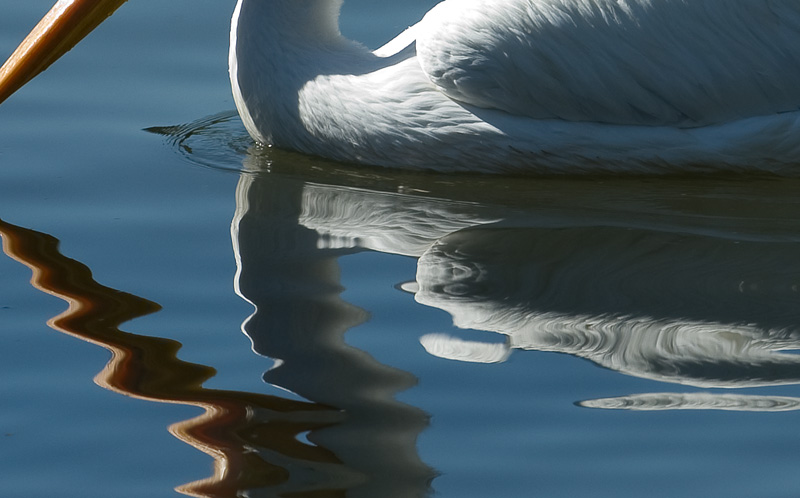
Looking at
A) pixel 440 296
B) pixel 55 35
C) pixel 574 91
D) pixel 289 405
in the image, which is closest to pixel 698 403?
pixel 440 296

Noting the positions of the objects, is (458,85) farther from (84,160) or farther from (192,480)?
(192,480)

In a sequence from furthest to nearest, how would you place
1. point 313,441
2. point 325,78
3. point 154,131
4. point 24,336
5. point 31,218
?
point 154,131, point 325,78, point 31,218, point 24,336, point 313,441

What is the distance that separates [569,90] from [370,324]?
1.18 meters

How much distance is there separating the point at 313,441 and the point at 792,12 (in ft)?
7.23

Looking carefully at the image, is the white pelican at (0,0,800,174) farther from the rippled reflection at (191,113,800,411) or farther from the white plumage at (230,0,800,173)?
the rippled reflection at (191,113,800,411)

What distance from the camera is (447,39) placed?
13.9ft

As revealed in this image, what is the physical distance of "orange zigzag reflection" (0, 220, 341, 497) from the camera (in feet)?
9.77

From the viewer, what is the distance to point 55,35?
469 centimetres

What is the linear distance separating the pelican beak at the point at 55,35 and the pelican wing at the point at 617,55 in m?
1.15

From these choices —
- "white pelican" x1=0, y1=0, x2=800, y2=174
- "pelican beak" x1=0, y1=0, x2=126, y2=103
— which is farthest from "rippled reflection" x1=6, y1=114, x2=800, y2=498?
"pelican beak" x1=0, y1=0, x2=126, y2=103

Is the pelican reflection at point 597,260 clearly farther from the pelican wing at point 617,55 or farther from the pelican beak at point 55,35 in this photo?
the pelican beak at point 55,35

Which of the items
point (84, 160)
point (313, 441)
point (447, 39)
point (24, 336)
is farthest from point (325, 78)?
point (313, 441)

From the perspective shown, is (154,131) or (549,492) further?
(154,131)

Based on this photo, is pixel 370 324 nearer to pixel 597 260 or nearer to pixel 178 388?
pixel 178 388
